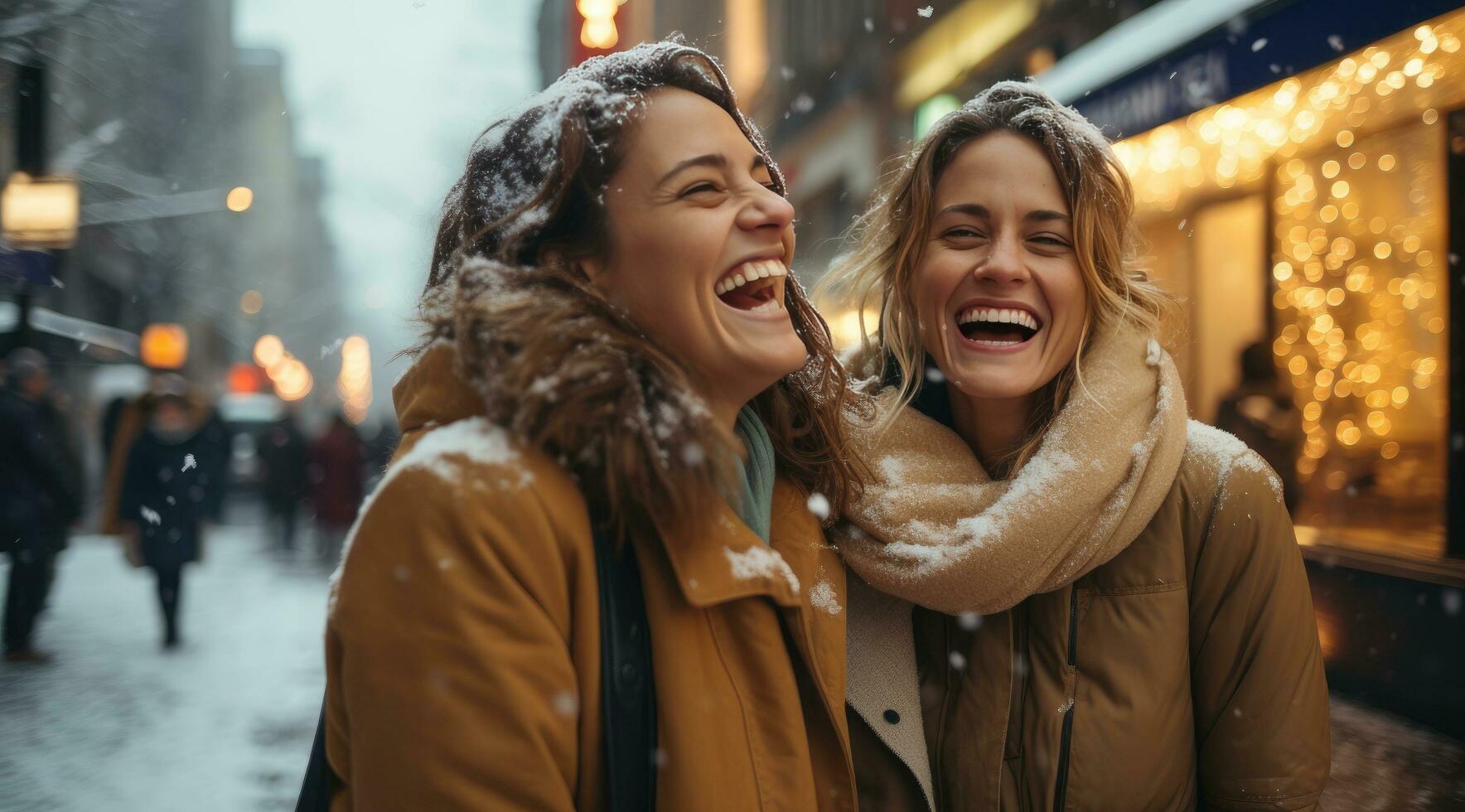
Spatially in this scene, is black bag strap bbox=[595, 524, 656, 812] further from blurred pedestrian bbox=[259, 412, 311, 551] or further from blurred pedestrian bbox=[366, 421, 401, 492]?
blurred pedestrian bbox=[366, 421, 401, 492]

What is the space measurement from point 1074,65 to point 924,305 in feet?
24.5

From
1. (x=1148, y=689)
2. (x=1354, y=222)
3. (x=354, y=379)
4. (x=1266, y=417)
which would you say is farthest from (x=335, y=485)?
(x=354, y=379)

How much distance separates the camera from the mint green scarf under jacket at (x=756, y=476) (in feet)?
6.26

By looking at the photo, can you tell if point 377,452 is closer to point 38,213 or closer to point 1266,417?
point 38,213

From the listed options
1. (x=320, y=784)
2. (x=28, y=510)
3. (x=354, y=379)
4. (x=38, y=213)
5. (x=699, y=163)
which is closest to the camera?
(x=320, y=784)

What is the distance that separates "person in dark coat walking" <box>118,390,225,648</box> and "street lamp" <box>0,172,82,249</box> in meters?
1.70

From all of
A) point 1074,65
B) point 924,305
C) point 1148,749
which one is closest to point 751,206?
point 924,305

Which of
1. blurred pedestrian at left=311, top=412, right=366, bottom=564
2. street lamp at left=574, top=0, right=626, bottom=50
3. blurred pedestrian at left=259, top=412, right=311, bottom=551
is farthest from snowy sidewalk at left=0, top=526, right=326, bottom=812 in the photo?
street lamp at left=574, top=0, right=626, bottom=50

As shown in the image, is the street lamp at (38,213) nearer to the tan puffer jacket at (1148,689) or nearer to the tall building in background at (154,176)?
the tall building in background at (154,176)

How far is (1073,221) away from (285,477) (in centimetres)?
1345

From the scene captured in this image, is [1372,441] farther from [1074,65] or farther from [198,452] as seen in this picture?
[198,452]

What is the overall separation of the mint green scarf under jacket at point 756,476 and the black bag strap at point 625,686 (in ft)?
0.99

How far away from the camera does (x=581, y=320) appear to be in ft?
5.54

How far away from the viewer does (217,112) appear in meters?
21.6
